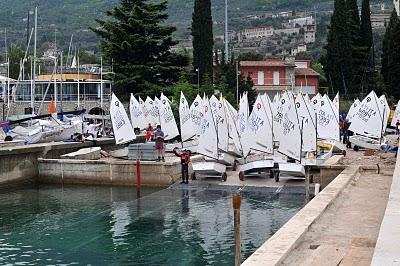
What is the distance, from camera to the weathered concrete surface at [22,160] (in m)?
28.7

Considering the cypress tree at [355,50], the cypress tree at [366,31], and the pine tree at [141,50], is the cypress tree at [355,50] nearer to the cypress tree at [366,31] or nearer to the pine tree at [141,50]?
the cypress tree at [366,31]

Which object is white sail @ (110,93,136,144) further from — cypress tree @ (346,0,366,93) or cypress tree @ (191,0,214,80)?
cypress tree @ (346,0,366,93)

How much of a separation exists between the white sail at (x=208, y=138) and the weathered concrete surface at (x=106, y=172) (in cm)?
130

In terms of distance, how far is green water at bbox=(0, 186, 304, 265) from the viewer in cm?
1652

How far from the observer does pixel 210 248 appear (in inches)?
664

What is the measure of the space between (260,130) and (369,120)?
31.6ft

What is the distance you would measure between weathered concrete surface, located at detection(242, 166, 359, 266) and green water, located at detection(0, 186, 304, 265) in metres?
2.34

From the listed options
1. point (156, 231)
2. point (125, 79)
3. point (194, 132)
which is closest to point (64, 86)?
point (125, 79)

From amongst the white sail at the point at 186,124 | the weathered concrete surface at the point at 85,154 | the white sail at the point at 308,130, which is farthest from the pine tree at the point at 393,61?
the weathered concrete surface at the point at 85,154

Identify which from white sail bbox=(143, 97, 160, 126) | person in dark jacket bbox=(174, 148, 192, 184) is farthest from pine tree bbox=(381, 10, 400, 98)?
person in dark jacket bbox=(174, 148, 192, 184)

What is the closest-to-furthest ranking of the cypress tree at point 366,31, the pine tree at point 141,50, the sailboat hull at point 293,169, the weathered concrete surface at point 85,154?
the sailboat hull at point 293,169 < the weathered concrete surface at point 85,154 < the pine tree at point 141,50 < the cypress tree at point 366,31

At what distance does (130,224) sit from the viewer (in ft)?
67.7

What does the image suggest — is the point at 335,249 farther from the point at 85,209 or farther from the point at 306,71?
the point at 306,71

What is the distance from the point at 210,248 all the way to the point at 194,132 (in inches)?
764
